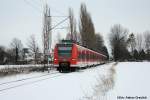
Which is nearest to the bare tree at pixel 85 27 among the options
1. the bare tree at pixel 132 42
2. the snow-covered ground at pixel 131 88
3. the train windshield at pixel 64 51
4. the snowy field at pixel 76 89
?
the train windshield at pixel 64 51

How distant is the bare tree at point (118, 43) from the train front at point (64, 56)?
7846cm

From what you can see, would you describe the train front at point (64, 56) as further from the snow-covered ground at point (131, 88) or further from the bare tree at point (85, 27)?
the bare tree at point (85, 27)

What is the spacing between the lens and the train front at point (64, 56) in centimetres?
3116

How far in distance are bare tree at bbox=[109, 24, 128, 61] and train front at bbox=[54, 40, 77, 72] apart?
78457 millimetres

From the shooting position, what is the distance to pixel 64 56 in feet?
103

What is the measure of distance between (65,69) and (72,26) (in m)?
25.4

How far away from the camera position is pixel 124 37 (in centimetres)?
11856

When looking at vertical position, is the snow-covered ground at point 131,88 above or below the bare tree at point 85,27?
below

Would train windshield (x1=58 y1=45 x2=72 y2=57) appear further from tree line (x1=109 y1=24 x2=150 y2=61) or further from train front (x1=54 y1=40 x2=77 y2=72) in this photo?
tree line (x1=109 y1=24 x2=150 y2=61)

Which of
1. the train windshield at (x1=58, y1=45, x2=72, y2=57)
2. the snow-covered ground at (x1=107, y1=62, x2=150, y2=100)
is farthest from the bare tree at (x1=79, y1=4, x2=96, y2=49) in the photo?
the snow-covered ground at (x1=107, y1=62, x2=150, y2=100)

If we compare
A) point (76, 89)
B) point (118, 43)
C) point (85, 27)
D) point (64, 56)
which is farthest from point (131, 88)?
point (118, 43)

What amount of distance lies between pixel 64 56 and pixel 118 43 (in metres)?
82.8

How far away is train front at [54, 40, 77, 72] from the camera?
31.2m

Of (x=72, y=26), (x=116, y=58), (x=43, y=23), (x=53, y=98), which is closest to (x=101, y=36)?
(x=116, y=58)
